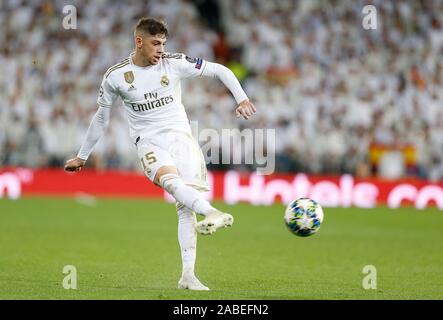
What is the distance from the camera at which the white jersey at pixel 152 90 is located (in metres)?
9.78

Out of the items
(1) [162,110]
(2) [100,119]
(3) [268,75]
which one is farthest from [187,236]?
(3) [268,75]

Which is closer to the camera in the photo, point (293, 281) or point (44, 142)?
point (293, 281)

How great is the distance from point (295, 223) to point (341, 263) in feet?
10.2

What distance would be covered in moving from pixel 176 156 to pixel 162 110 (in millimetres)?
532

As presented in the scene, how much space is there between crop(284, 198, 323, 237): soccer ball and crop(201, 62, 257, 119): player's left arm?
4.74 feet

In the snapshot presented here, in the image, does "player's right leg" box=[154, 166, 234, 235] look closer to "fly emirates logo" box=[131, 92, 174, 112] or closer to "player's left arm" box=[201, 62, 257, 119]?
"fly emirates logo" box=[131, 92, 174, 112]

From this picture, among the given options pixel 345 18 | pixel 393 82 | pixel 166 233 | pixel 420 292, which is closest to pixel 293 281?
pixel 420 292

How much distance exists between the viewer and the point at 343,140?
26375 millimetres

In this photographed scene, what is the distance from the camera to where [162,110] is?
32.3 ft

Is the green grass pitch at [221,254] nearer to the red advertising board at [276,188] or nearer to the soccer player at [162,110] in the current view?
the soccer player at [162,110]

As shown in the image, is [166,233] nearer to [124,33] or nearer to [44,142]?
[44,142]

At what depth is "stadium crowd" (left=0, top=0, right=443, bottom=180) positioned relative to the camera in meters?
25.7

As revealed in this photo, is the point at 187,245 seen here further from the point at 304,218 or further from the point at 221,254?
the point at 221,254

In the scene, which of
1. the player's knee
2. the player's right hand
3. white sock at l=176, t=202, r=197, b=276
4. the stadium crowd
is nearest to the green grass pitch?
white sock at l=176, t=202, r=197, b=276
